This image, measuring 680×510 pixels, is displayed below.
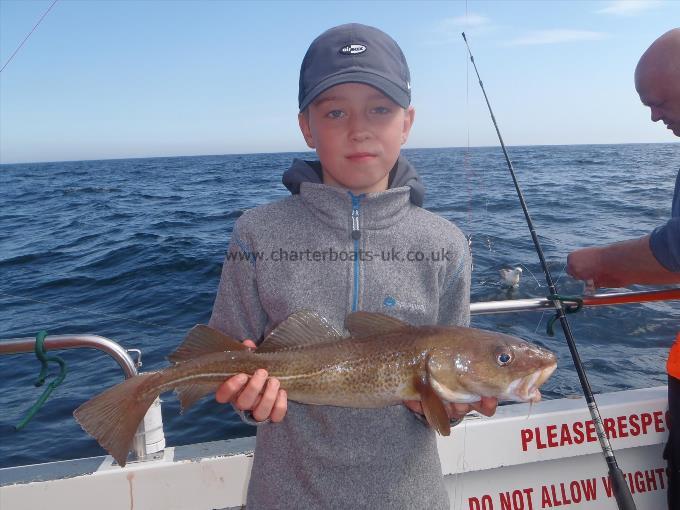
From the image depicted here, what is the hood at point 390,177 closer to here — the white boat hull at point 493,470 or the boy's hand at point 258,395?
the boy's hand at point 258,395

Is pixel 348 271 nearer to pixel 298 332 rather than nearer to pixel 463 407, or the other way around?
pixel 298 332

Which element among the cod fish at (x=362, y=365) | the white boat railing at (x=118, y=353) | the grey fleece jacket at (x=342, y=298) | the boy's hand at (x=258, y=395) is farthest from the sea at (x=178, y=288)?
the boy's hand at (x=258, y=395)

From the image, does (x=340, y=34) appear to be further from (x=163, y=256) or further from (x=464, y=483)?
(x=163, y=256)

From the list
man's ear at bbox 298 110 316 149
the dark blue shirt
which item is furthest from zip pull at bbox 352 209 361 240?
the dark blue shirt

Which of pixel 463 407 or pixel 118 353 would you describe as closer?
pixel 463 407

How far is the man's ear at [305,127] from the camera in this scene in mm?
2580

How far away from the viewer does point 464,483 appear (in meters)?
3.79

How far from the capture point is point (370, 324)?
2.30 metres

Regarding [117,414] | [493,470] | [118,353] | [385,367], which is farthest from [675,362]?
[118,353]

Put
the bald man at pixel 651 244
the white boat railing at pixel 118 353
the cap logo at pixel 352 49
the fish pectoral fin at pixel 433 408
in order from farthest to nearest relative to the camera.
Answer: the bald man at pixel 651 244 < the white boat railing at pixel 118 353 < the cap logo at pixel 352 49 < the fish pectoral fin at pixel 433 408

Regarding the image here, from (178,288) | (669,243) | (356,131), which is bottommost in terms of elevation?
(178,288)

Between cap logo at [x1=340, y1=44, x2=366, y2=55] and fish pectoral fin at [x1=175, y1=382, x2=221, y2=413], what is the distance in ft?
5.43

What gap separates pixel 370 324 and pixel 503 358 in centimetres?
63

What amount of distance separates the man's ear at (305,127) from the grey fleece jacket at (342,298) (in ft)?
0.64
